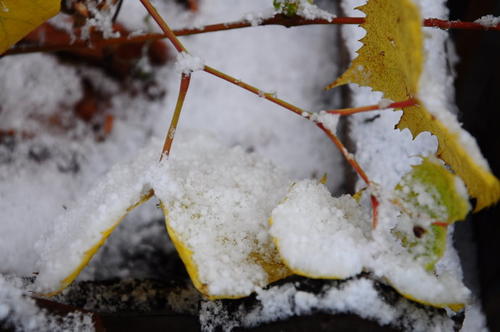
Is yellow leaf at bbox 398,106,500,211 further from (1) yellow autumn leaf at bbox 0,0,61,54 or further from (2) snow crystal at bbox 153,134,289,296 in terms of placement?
(1) yellow autumn leaf at bbox 0,0,61,54

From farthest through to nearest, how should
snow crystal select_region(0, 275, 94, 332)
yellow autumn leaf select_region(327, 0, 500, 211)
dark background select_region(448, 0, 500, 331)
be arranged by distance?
dark background select_region(448, 0, 500, 331) → snow crystal select_region(0, 275, 94, 332) → yellow autumn leaf select_region(327, 0, 500, 211)

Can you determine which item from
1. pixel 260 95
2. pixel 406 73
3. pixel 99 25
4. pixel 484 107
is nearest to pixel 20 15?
pixel 99 25

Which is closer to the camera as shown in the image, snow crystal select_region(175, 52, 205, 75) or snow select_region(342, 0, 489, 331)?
snow crystal select_region(175, 52, 205, 75)

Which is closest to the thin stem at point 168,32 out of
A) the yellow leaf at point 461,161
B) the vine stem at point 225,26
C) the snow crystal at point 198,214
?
the vine stem at point 225,26

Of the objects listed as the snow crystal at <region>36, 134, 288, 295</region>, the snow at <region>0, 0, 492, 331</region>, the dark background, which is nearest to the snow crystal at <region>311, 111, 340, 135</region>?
the snow at <region>0, 0, 492, 331</region>

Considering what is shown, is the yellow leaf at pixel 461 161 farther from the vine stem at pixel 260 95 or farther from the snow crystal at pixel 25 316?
the snow crystal at pixel 25 316

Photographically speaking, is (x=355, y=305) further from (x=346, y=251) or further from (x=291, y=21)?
(x=291, y=21)

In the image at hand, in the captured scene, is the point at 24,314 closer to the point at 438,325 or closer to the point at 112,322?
the point at 112,322

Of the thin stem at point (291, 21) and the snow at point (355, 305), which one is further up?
the thin stem at point (291, 21)
